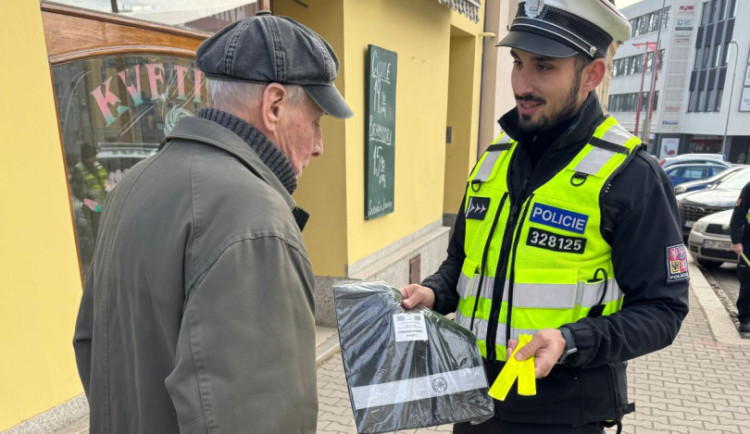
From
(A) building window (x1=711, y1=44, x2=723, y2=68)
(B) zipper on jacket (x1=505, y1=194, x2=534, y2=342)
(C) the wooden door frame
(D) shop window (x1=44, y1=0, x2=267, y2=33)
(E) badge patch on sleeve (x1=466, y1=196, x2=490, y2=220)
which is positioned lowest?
(B) zipper on jacket (x1=505, y1=194, x2=534, y2=342)

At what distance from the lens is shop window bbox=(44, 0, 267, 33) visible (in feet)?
9.18

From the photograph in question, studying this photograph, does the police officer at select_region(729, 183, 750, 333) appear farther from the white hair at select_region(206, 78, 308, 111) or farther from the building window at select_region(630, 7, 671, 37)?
the building window at select_region(630, 7, 671, 37)

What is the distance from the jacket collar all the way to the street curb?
598 cm

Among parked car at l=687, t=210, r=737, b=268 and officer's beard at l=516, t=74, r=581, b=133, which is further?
parked car at l=687, t=210, r=737, b=268

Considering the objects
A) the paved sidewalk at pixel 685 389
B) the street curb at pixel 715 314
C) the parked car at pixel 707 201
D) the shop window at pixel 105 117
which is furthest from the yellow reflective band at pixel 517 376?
the parked car at pixel 707 201

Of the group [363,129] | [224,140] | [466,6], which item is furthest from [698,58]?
[224,140]

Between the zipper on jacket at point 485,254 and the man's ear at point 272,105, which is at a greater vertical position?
→ the man's ear at point 272,105

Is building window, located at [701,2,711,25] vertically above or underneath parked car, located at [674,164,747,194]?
above

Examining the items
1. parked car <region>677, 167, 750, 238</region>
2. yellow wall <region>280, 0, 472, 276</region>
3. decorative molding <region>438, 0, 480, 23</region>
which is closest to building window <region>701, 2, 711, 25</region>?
parked car <region>677, 167, 750, 238</region>

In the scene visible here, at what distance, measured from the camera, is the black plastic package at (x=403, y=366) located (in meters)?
1.33

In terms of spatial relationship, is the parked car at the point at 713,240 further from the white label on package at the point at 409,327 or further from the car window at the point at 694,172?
the car window at the point at 694,172

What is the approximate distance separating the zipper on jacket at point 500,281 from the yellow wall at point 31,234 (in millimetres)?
2207

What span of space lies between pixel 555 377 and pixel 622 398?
25 cm

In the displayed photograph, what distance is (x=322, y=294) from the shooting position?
4.71 metres
